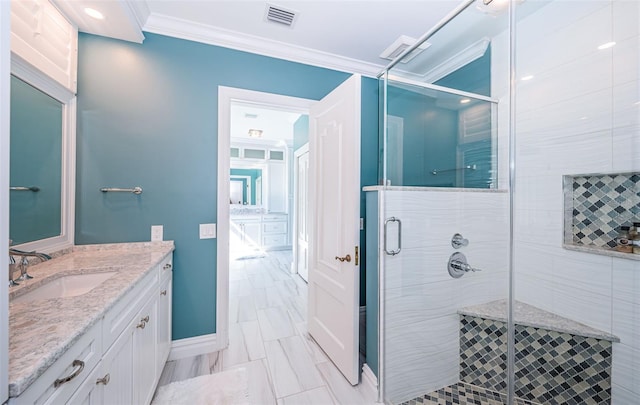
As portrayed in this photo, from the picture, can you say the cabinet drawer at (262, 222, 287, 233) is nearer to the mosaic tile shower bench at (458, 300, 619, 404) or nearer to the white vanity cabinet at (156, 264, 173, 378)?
the white vanity cabinet at (156, 264, 173, 378)

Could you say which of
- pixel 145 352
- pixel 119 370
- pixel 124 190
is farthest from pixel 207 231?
pixel 119 370

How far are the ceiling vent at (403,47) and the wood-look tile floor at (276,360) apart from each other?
263 cm

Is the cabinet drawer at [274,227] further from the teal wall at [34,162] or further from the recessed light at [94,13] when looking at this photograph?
the recessed light at [94,13]

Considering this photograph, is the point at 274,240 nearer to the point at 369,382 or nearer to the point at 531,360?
the point at 369,382

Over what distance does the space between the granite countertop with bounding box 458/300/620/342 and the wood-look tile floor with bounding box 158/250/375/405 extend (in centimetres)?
97

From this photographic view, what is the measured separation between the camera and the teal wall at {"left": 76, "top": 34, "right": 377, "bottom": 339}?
1.82 metres

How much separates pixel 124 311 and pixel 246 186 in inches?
188

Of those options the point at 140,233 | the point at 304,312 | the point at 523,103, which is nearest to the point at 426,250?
the point at 523,103

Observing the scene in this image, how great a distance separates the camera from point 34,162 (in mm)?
1482

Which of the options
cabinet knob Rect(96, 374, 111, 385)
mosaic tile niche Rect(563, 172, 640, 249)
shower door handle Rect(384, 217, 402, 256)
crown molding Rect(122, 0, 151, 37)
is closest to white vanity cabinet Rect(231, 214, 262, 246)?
crown molding Rect(122, 0, 151, 37)

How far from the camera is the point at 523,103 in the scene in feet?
5.91

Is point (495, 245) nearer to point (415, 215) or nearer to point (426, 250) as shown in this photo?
point (426, 250)

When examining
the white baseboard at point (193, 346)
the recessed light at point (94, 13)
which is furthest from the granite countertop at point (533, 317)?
the recessed light at point (94, 13)

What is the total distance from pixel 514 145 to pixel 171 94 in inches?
104
